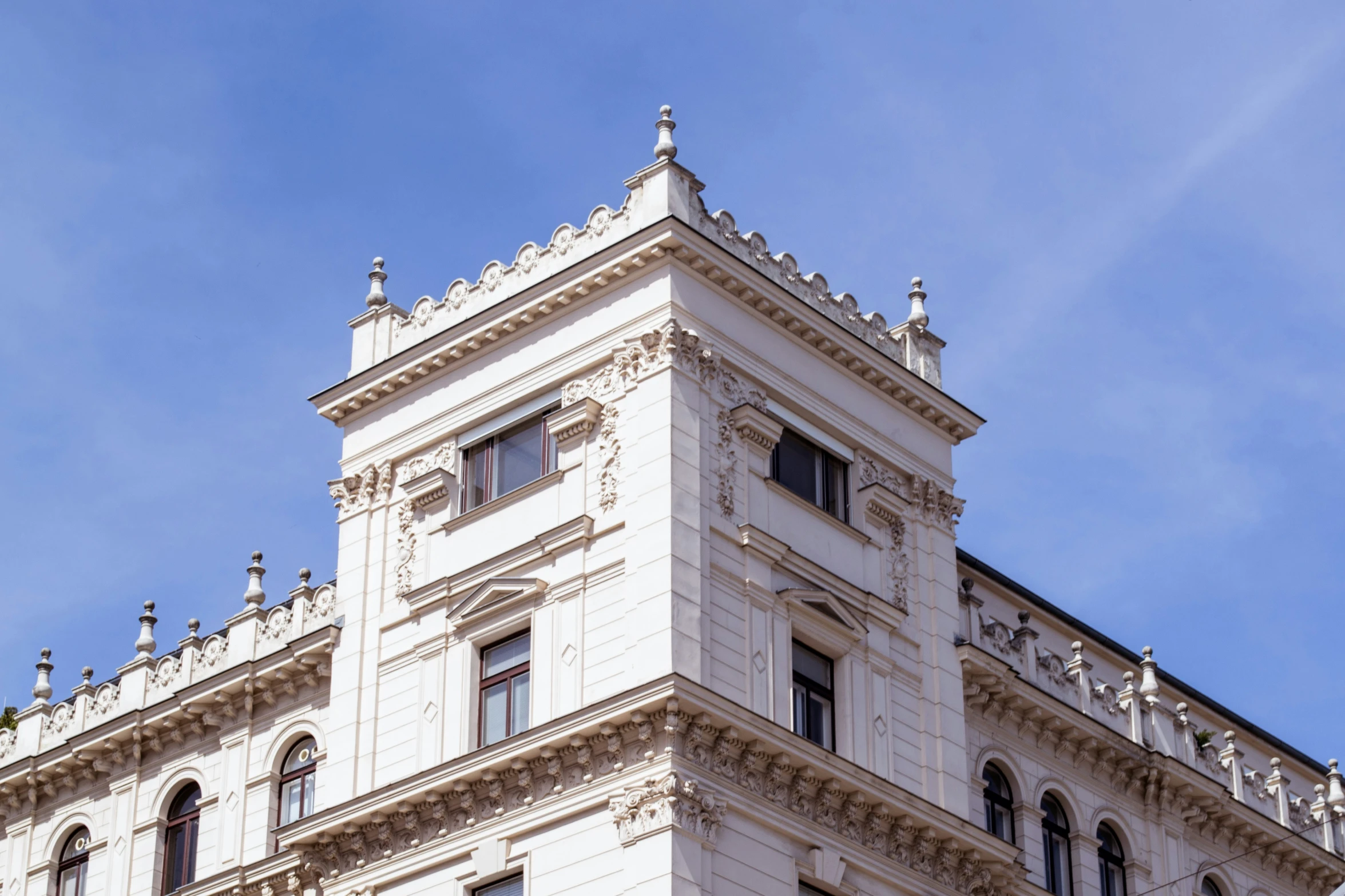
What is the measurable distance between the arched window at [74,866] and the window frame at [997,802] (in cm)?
1785

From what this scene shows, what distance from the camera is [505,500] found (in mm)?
42656

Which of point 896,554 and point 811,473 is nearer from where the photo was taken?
point 811,473

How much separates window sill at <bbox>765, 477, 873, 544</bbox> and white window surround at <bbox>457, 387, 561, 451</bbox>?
4.17 metres

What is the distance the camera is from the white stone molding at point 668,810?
1471 inches

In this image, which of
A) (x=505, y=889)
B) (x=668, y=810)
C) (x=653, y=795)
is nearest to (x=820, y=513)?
(x=653, y=795)

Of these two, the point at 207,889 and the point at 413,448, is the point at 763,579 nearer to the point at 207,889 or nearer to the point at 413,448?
the point at 413,448

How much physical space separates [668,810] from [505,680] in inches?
205

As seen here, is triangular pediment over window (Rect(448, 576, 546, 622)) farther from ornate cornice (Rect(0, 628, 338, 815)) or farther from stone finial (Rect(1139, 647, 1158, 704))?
stone finial (Rect(1139, 647, 1158, 704))

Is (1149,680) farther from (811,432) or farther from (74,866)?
(74,866)

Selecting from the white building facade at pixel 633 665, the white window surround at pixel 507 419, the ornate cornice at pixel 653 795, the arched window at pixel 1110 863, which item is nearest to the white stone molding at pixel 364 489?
the white building facade at pixel 633 665

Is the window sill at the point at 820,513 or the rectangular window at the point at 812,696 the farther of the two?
the window sill at the point at 820,513

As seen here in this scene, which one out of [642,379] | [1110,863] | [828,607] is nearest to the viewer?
[642,379]

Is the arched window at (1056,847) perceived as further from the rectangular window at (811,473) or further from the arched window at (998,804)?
the rectangular window at (811,473)

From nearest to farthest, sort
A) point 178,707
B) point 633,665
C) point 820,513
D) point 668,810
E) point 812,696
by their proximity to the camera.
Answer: point 668,810 < point 633,665 < point 812,696 < point 820,513 < point 178,707
